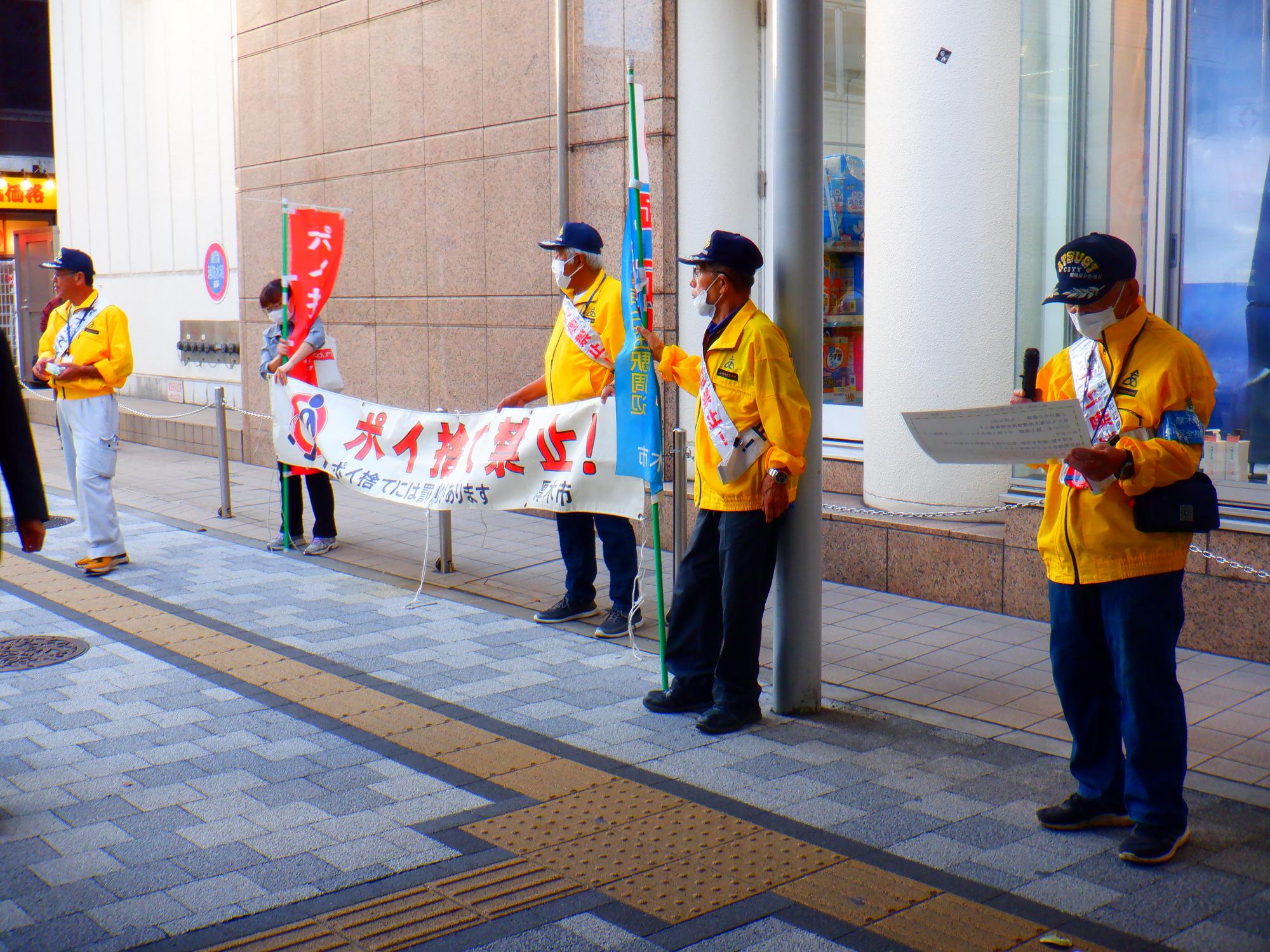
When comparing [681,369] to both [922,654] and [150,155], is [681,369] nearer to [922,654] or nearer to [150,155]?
[922,654]

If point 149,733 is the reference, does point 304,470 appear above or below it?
above

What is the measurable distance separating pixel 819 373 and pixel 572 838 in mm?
2176

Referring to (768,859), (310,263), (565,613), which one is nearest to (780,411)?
(768,859)

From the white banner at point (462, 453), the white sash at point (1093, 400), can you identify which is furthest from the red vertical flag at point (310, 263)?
the white sash at point (1093, 400)

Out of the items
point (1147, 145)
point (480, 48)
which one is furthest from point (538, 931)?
point (480, 48)

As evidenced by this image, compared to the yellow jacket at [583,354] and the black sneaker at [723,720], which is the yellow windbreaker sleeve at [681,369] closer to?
the yellow jacket at [583,354]

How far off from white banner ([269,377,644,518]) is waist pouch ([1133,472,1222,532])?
9.45ft

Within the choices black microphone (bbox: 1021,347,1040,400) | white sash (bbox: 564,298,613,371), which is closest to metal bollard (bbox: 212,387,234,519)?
white sash (bbox: 564,298,613,371)

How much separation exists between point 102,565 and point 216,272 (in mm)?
6607

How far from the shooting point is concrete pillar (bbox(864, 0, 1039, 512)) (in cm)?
714

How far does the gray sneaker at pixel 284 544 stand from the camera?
30.2 feet

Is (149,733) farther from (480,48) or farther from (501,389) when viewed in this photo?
(480,48)

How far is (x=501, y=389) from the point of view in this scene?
1037cm

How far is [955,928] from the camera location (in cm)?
356
